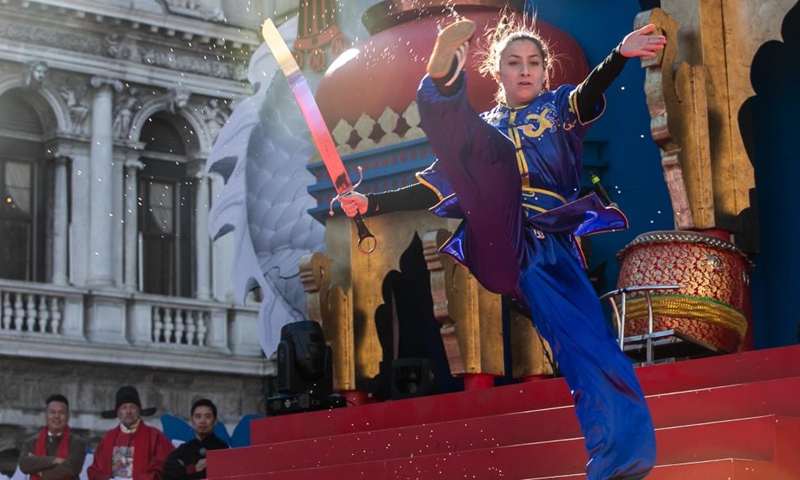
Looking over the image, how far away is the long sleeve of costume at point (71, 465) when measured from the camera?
11.1m

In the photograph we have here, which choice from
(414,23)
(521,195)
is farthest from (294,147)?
(521,195)

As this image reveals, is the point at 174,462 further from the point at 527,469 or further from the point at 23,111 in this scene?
the point at 23,111

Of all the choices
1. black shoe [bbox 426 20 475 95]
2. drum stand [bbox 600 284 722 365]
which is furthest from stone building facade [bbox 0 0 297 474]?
black shoe [bbox 426 20 475 95]

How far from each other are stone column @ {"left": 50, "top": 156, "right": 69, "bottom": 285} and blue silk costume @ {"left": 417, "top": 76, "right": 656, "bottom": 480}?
48.8ft

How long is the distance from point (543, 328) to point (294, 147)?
9132mm

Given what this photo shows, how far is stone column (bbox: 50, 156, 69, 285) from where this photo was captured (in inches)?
801

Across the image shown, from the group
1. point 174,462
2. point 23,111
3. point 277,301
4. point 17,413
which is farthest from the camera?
point 23,111

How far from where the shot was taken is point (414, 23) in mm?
10242

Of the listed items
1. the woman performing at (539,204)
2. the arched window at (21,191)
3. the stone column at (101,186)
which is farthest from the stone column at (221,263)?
the woman performing at (539,204)

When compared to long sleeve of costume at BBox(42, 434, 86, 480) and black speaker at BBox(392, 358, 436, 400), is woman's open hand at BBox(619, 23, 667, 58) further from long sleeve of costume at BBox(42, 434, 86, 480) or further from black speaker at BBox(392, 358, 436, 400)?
long sleeve of costume at BBox(42, 434, 86, 480)

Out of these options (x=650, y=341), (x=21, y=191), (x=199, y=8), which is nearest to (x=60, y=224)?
(x=21, y=191)

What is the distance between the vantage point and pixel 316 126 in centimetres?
652

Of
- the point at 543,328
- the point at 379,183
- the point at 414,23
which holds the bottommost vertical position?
the point at 543,328

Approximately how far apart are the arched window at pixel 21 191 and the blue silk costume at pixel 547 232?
48.9 ft
